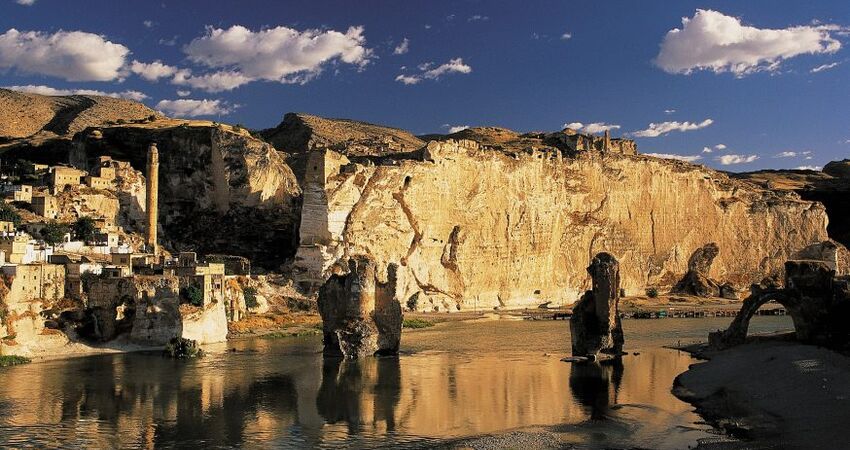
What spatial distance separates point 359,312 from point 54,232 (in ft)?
85.5

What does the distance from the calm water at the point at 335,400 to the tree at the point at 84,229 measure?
1825 cm

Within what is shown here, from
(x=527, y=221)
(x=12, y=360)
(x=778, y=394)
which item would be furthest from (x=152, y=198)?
(x=778, y=394)

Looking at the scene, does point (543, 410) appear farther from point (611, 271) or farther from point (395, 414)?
point (611, 271)

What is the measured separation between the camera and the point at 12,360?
37.2m

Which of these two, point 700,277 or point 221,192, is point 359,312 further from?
point 700,277

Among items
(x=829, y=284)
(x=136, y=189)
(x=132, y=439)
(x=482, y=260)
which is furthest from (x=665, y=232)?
(x=132, y=439)

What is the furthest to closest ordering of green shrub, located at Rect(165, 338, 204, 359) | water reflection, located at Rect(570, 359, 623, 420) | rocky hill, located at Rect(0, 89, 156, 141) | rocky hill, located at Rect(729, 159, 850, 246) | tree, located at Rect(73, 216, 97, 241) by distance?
rocky hill, located at Rect(729, 159, 850, 246), rocky hill, located at Rect(0, 89, 156, 141), tree, located at Rect(73, 216, 97, 241), green shrub, located at Rect(165, 338, 204, 359), water reflection, located at Rect(570, 359, 623, 420)

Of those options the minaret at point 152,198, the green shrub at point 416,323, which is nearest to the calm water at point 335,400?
the green shrub at point 416,323

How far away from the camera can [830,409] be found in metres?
24.2

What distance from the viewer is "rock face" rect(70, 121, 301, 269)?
7562 centimetres

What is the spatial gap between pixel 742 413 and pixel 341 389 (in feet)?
48.7

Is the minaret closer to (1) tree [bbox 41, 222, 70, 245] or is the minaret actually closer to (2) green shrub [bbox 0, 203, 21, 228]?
(1) tree [bbox 41, 222, 70, 245]

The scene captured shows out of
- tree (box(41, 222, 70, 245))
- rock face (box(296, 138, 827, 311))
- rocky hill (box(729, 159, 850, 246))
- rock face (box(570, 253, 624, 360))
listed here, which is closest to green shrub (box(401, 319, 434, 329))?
rock face (box(296, 138, 827, 311))

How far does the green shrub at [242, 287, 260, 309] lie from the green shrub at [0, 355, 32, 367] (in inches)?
827
